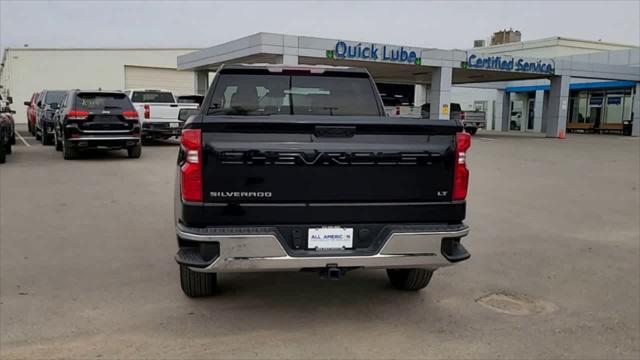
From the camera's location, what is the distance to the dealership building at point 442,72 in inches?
1069

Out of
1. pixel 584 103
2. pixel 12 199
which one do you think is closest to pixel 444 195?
pixel 12 199

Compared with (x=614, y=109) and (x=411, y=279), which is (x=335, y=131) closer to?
(x=411, y=279)

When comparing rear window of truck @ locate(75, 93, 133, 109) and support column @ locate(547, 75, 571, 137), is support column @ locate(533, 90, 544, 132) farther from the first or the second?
rear window of truck @ locate(75, 93, 133, 109)

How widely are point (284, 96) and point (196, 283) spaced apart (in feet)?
6.28

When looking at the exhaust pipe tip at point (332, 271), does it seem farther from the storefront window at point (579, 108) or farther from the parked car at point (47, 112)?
the storefront window at point (579, 108)

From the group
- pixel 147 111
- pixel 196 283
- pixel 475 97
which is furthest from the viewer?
pixel 475 97

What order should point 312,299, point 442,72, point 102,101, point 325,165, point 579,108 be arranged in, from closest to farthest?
point 325,165, point 312,299, point 102,101, point 442,72, point 579,108

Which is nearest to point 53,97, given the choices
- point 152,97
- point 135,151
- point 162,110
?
point 152,97

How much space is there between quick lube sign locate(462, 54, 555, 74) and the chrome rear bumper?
2803cm

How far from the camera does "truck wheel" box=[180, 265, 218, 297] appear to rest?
4586 millimetres

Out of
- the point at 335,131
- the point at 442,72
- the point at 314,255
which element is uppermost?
the point at 442,72

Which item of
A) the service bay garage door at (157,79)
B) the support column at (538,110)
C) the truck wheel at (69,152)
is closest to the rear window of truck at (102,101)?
the truck wheel at (69,152)

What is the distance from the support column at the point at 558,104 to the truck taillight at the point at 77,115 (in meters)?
27.7

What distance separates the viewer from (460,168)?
13.4 feet
